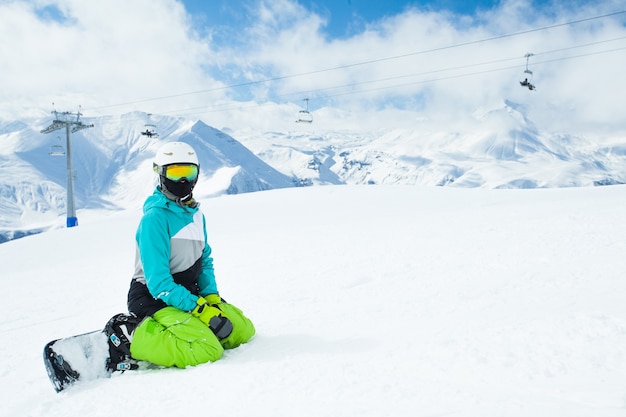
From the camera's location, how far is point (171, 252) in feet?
14.3

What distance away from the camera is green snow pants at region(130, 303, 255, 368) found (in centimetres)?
386

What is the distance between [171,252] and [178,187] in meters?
0.68

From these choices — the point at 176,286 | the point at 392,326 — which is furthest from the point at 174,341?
the point at 392,326

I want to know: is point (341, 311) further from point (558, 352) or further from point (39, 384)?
point (39, 384)

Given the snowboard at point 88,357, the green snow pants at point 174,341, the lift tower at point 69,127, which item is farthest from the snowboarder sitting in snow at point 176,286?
the lift tower at point 69,127

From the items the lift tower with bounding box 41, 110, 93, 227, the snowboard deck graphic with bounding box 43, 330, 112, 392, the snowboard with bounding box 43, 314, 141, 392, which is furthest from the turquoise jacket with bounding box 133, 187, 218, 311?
the lift tower with bounding box 41, 110, 93, 227

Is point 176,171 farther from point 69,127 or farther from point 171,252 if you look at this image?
point 69,127

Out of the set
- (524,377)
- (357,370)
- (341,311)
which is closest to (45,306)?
(341,311)

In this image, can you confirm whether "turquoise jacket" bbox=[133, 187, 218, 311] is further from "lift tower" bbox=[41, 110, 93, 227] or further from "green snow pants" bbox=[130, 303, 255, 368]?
"lift tower" bbox=[41, 110, 93, 227]

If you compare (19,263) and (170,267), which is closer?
(170,267)

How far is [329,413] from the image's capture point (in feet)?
8.37

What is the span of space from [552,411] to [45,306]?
8.70m

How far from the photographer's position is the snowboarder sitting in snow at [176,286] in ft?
12.8

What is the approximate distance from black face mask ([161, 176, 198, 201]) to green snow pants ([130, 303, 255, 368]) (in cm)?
116
